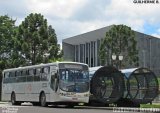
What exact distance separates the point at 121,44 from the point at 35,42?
11.8 m

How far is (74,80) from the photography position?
3019cm

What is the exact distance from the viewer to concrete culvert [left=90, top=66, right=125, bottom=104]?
3203cm

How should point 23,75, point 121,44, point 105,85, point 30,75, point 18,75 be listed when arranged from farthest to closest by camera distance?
1. point 121,44
2. point 18,75
3. point 23,75
4. point 30,75
5. point 105,85

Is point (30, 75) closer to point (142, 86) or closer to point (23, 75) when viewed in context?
point (23, 75)

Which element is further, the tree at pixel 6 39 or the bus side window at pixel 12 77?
the tree at pixel 6 39

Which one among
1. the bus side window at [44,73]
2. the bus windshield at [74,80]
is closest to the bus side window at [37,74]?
the bus side window at [44,73]

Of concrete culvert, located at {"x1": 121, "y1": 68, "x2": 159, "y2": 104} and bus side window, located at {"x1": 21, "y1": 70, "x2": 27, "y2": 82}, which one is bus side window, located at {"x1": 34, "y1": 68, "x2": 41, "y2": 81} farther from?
concrete culvert, located at {"x1": 121, "y1": 68, "x2": 159, "y2": 104}

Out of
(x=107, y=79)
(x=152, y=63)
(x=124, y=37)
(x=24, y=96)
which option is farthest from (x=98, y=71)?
(x=152, y=63)

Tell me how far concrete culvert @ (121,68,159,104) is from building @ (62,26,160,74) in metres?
52.3

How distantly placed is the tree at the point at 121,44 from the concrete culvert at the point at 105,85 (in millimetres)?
26097

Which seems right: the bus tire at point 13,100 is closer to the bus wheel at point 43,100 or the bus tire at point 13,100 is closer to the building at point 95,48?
the bus wheel at point 43,100

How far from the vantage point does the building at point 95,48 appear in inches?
3472

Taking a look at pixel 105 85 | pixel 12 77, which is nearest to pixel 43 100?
pixel 105 85

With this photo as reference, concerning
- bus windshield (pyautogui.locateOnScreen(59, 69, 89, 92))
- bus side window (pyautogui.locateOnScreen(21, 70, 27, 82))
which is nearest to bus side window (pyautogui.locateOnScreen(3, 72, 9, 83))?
bus side window (pyautogui.locateOnScreen(21, 70, 27, 82))
